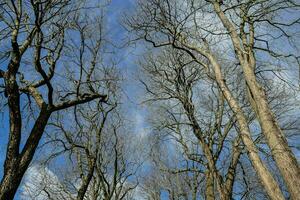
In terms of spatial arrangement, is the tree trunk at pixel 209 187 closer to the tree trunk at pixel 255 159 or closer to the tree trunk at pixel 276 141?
the tree trunk at pixel 255 159

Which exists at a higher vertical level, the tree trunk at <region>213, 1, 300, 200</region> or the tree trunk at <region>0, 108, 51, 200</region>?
the tree trunk at <region>213, 1, 300, 200</region>

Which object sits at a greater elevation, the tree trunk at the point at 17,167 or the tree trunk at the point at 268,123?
the tree trunk at the point at 268,123

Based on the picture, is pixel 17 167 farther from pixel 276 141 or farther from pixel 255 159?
pixel 276 141

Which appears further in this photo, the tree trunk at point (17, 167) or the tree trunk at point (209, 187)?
the tree trunk at point (209, 187)

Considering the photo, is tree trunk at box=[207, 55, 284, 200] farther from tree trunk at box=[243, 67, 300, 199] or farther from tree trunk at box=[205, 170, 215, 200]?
tree trunk at box=[205, 170, 215, 200]

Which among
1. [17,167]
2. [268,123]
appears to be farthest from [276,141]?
[17,167]

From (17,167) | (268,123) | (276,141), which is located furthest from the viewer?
(268,123)

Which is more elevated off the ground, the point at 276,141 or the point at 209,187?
the point at 209,187

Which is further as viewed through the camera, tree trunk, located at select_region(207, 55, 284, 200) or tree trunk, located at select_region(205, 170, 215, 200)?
tree trunk, located at select_region(205, 170, 215, 200)

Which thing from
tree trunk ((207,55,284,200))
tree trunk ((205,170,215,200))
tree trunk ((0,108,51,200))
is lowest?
tree trunk ((0,108,51,200))

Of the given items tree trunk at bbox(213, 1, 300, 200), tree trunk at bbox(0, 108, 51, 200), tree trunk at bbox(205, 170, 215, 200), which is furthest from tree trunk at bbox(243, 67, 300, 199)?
tree trunk at bbox(0, 108, 51, 200)

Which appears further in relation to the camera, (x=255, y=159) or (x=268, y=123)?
(x=268, y=123)

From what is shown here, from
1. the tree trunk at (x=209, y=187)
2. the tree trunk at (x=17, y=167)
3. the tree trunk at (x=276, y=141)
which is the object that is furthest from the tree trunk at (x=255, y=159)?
the tree trunk at (x=17, y=167)

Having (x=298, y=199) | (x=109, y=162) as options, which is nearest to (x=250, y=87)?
(x=298, y=199)
